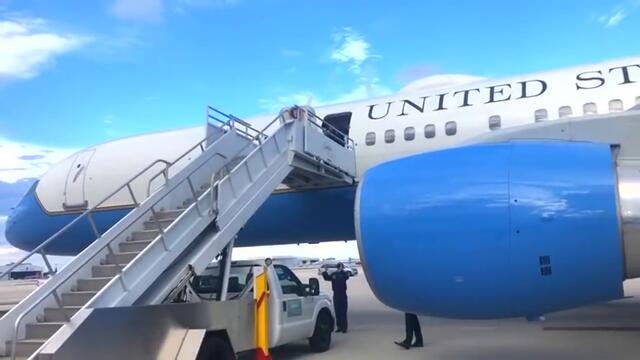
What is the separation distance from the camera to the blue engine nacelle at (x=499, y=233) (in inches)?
216

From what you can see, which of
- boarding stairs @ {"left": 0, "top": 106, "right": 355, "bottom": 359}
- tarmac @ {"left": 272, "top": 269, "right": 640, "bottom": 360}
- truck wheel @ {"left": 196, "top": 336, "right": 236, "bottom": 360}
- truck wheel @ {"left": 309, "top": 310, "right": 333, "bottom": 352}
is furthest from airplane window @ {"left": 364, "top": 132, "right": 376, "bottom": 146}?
truck wheel @ {"left": 196, "top": 336, "right": 236, "bottom": 360}

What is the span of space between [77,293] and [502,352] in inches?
231

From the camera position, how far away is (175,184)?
8711mm

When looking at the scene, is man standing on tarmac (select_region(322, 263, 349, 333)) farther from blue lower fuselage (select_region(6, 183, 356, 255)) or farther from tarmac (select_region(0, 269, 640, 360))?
blue lower fuselage (select_region(6, 183, 356, 255))

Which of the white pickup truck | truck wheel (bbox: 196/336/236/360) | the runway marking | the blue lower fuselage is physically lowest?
the runway marking

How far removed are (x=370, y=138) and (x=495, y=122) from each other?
2380 millimetres

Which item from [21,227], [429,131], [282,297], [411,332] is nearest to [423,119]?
[429,131]

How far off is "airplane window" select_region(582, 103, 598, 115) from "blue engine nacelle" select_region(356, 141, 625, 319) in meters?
3.97

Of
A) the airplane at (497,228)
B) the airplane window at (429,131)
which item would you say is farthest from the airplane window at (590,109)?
the airplane at (497,228)

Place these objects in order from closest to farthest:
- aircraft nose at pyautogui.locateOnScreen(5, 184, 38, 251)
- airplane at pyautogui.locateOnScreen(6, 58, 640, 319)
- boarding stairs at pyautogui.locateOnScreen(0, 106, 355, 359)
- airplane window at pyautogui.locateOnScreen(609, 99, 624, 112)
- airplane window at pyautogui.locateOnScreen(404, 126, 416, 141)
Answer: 1. airplane at pyautogui.locateOnScreen(6, 58, 640, 319)
2. boarding stairs at pyautogui.locateOnScreen(0, 106, 355, 359)
3. airplane window at pyautogui.locateOnScreen(609, 99, 624, 112)
4. airplane window at pyautogui.locateOnScreen(404, 126, 416, 141)
5. aircraft nose at pyautogui.locateOnScreen(5, 184, 38, 251)

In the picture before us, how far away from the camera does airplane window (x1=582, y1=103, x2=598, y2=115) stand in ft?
31.9

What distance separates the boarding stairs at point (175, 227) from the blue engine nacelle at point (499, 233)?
2682mm

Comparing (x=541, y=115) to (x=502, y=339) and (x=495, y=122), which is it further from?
(x=502, y=339)

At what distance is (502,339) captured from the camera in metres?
10.4
